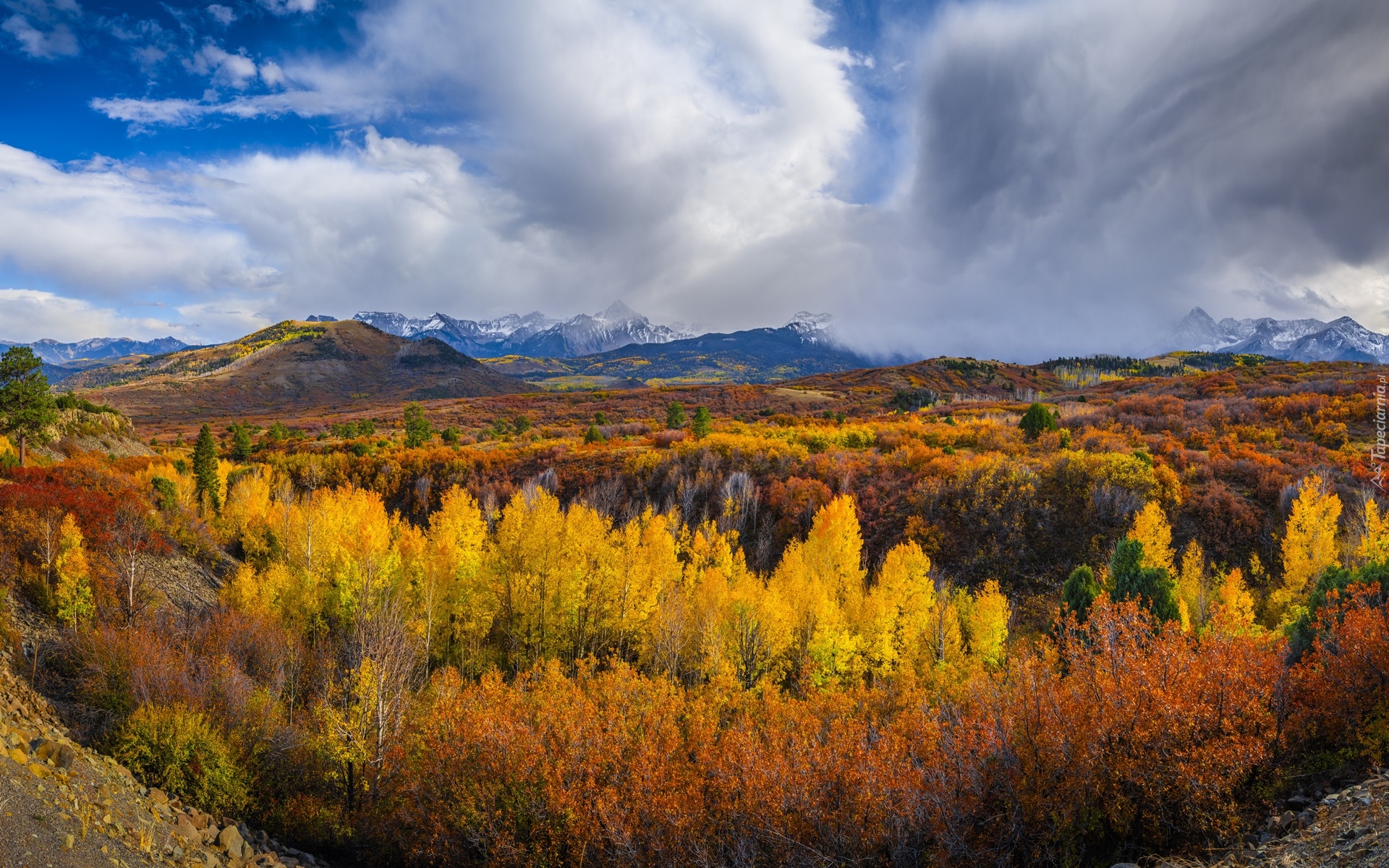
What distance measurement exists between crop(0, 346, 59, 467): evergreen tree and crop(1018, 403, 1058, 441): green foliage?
9138 cm

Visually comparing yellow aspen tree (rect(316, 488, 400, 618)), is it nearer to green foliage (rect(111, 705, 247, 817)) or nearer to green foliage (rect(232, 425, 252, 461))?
green foliage (rect(111, 705, 247, 817))

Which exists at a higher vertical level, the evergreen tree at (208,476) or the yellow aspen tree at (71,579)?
the evergreen tree at (208,476)

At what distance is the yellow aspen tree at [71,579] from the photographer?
91.2ft

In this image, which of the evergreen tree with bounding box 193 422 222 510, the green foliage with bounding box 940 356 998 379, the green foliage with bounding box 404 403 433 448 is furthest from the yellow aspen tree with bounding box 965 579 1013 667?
the green foliage with bounding box 940 356 998 379

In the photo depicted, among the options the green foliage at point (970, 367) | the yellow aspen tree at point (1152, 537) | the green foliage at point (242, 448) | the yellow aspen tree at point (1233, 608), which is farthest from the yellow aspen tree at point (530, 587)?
the green foliage at point (970, 367)

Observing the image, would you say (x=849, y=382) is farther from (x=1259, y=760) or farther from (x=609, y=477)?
(x=1259, y=760)

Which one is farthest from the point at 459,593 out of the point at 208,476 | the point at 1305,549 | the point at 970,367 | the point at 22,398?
the point at 970,367

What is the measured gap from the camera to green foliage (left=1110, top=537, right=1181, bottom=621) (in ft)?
91.8

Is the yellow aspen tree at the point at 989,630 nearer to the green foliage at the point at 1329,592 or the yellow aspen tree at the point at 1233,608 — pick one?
the yellow aspen tree at the point at 1233,608

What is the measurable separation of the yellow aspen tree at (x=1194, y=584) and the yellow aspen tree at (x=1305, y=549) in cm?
369

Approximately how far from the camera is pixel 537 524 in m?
39.6

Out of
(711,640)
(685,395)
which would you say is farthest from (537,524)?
(685,395)

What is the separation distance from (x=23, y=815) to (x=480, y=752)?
1055cm

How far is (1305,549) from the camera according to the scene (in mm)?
40031
